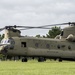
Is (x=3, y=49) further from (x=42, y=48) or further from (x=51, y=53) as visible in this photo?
(x=51, y=53)

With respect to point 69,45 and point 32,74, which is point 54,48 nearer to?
point 69,45

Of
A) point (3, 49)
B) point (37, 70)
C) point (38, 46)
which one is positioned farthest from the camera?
point (38, 46)

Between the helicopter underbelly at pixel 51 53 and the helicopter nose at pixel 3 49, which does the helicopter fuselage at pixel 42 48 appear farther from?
the helicopter nose at pixel 3 49

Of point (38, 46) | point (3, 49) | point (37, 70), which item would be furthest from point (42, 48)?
point (37, 70)

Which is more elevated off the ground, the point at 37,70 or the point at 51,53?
the point at 37,70

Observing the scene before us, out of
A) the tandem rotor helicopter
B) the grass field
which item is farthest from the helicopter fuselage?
the grass field

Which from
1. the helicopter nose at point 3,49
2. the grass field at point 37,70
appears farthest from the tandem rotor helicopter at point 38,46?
the grass field at point 37,70

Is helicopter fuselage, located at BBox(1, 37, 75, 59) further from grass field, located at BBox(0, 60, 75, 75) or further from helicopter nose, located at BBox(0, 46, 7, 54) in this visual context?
grass field, located at BBox(0, 60, 75, 75)

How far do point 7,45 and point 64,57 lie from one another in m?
8.68

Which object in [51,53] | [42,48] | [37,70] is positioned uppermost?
[42,48]

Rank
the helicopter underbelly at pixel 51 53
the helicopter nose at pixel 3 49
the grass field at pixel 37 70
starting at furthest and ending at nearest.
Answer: the helicopter underbelly at pixel 51 53 < the helicopter nose at pixel 3 49 < the grass field at pixel 37 70

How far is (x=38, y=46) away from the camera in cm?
3969

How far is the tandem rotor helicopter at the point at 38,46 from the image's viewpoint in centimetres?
3791

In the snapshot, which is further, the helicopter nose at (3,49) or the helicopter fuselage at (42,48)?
the helicopter fuselage at (42,48)
